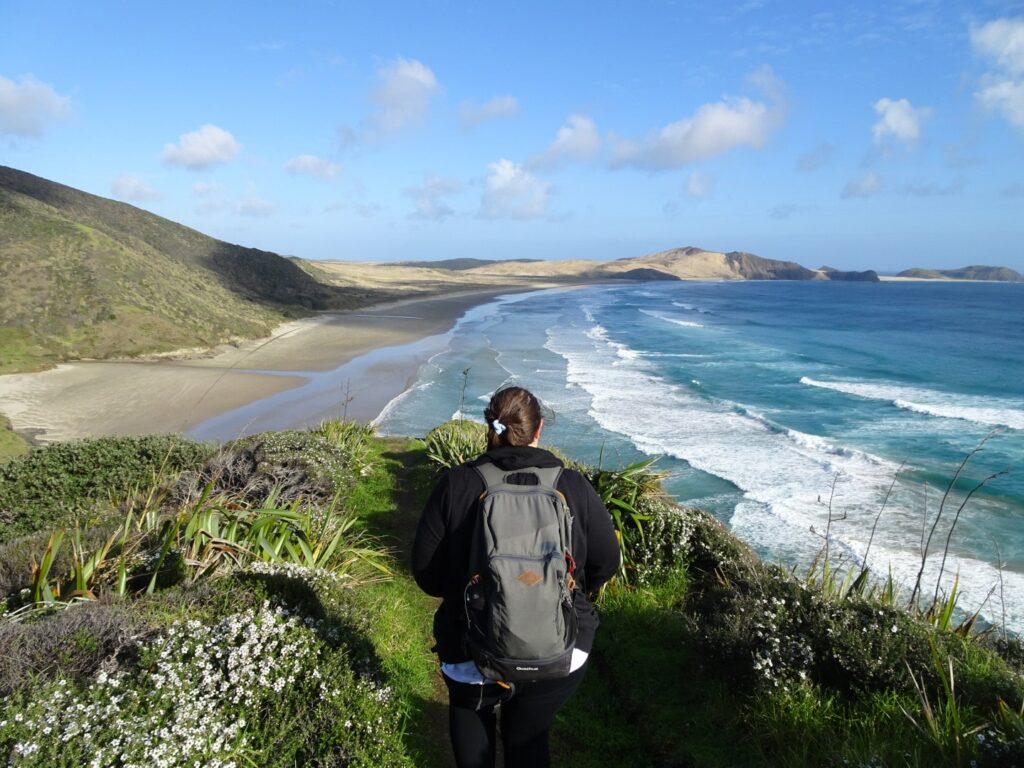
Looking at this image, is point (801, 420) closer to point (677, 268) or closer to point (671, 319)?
point (671, 319)

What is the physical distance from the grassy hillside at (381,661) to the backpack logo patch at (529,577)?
4.53 ft

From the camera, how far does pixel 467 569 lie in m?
2.37

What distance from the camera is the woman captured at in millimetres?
2383

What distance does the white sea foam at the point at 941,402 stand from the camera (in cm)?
2050

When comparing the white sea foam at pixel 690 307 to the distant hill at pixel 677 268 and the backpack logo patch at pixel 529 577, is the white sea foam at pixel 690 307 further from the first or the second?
the backpack logo patch at pixel 529 577

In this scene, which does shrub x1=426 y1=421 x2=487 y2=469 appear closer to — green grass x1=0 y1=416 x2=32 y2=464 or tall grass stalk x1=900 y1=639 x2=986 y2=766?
tall grass stalk x1=900 y1=639 x2=986 y2=766

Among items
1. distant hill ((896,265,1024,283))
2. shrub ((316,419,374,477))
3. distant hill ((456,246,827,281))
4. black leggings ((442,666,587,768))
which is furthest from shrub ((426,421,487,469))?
distant hill ((896,265,1024,283))

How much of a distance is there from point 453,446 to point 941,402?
2131 cm

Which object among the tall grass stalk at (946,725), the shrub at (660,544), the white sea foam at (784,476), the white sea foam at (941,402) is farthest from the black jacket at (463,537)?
the white sea foam at (941,402)

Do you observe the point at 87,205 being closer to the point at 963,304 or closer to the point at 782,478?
the point at 782,478

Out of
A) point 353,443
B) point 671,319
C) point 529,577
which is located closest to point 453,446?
point 353,443


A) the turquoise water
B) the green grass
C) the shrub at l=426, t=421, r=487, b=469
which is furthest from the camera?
the green grass

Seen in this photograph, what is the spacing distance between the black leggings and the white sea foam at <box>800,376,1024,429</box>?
21.4 metres

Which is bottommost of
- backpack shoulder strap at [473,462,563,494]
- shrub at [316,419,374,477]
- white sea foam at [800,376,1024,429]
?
white sea foam at [800,376,1024,429]
